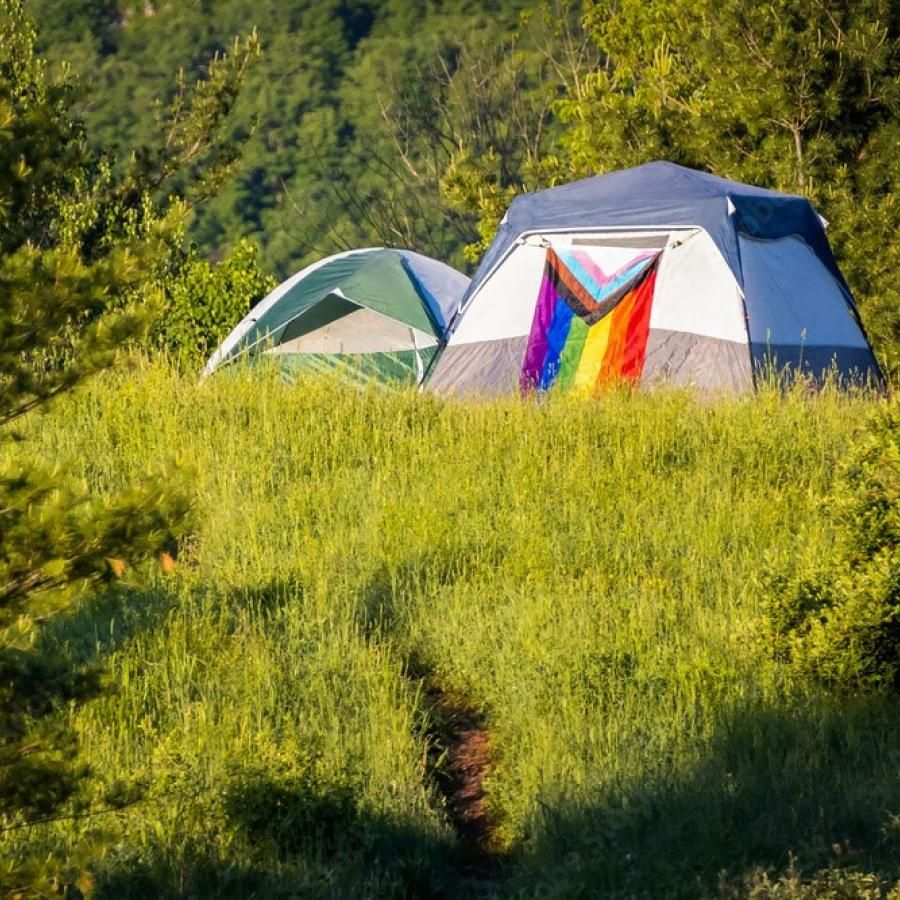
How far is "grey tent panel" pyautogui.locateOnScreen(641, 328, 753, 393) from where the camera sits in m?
11.8

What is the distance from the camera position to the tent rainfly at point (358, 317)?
16.1m

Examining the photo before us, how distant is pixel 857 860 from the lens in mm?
4641

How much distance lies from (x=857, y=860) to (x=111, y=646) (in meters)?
3.14

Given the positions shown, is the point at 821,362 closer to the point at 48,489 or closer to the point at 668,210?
the point at 668,210

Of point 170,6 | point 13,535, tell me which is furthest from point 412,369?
point 170,6

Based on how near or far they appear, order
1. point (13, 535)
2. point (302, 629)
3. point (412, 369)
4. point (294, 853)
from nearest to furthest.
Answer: point (13, 535)
point (294, 853)
point (302, 629)
point (412, 369)

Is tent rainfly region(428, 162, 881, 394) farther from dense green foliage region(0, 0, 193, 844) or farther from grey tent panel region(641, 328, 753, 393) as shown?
dense green foliage region(0, 0, 193, 844)

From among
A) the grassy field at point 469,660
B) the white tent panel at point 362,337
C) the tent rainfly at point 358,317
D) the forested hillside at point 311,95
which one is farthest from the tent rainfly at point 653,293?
the forested hillside at point 311,95

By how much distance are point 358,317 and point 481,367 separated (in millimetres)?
3948

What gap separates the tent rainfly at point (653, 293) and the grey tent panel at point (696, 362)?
0.03 ft

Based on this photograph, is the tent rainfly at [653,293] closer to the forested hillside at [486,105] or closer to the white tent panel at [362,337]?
the white tent panel at [362,337]

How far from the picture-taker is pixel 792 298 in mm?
12445

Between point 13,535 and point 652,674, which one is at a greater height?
point 13,535

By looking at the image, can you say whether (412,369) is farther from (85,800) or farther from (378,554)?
(85,800)
